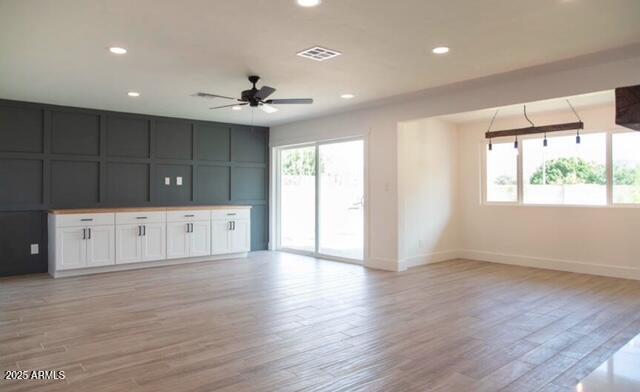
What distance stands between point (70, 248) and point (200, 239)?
6.30 feet

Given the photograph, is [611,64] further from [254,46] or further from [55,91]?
[55,91]

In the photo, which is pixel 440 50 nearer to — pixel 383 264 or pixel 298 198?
pixel 383 264

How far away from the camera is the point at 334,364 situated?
2.98 metres

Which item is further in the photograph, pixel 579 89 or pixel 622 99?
pixel 579 89

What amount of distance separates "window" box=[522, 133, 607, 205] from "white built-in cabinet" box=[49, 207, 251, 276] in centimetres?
492

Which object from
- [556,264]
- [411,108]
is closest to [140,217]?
[411,108]

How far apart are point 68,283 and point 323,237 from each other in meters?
4.02

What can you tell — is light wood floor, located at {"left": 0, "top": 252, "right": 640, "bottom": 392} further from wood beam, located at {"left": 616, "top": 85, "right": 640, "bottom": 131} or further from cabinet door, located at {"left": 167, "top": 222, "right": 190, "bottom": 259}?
wood beam, located at {"left": 616, "top": 85, "right": 640, "bottom": 131}

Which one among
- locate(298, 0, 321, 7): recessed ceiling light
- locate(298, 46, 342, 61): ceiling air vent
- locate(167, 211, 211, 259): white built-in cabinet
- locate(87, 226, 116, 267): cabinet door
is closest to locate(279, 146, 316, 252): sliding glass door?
locate(167, 211, 211, 259): white built-in cabinet

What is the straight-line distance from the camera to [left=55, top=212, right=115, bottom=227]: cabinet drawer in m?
5.92

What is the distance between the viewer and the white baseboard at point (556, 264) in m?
6.02

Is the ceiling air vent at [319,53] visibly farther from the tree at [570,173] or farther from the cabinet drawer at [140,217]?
the tree at [570,173]

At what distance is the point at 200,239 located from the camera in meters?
7.23

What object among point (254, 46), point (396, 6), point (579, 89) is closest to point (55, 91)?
point (254, 46)
